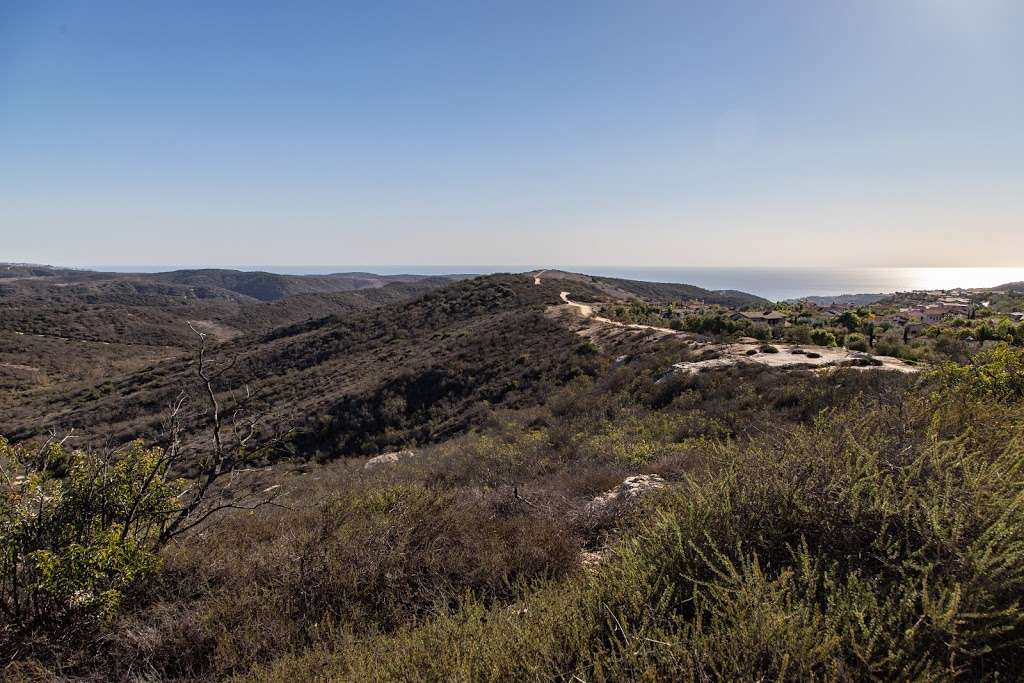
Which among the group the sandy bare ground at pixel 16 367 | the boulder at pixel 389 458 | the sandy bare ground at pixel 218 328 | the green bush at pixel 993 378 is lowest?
the sandy bare ground at pixel 16 367

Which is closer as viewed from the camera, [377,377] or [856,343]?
[856,343]

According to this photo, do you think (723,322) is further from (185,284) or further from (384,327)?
(185,284)

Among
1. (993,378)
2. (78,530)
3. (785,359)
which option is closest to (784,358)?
(785,359)

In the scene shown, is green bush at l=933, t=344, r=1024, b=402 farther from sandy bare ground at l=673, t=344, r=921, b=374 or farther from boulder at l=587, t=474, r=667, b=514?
sandy bare ground at l=673, t=344, r=921, b=374

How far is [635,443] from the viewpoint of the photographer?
9.79 metres

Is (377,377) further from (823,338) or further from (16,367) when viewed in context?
(16,367)

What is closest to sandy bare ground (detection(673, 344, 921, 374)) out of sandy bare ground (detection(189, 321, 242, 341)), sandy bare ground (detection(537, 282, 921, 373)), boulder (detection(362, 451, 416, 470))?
sandy bare ground (detection(537, 282, 921, 373))

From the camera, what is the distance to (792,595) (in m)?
2.87

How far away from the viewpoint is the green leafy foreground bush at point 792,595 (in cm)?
236

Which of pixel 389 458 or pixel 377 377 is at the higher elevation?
pixel 377 377

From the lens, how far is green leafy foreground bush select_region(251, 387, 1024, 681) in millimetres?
2363

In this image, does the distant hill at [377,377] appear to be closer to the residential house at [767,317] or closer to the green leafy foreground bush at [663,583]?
the green leafy foreground bush at [663,583]

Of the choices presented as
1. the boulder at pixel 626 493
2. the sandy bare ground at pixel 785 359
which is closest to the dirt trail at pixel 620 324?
the sandy bare ground at pixel 785 359

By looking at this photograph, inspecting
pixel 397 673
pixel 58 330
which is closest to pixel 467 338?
pixel 397 673
